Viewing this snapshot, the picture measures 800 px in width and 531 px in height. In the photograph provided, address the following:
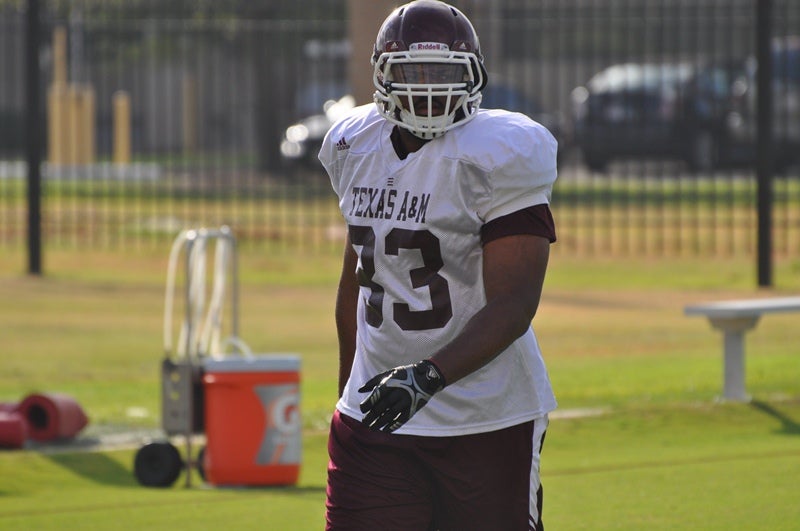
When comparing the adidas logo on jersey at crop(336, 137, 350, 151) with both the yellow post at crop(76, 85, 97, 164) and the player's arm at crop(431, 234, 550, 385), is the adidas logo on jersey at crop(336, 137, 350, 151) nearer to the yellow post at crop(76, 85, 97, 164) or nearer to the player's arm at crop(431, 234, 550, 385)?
the player's arm at crop(431, 234, 550, 385)

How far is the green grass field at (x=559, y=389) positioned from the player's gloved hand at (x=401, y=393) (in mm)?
2759

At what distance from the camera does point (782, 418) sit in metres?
8.77

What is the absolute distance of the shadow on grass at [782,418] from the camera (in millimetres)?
8445

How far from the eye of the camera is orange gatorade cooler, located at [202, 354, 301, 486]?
745 centimetres

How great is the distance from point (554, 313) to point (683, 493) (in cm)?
662

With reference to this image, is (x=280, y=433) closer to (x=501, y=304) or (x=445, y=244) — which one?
(x=445, y=244)

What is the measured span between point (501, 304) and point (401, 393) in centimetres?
37

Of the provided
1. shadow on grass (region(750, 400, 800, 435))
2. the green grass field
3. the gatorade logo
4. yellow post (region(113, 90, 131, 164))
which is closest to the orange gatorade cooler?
the gatorade logo

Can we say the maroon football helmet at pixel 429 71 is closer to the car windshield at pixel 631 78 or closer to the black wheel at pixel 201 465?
the black wheel at pixel 201 465

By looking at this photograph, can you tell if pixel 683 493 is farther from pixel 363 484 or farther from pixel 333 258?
pixel 333 258

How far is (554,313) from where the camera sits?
531 inches

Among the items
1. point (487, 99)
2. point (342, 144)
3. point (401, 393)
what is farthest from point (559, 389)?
point (487, 99)

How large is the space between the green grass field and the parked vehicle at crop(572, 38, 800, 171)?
408 cm

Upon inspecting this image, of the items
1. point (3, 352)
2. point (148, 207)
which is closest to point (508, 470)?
point (3, 352)
